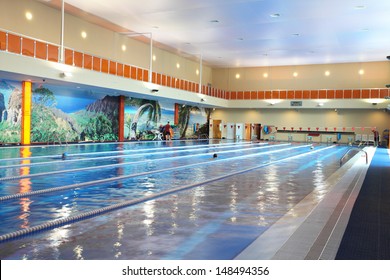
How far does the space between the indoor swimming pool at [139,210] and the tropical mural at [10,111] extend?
10.2 metres

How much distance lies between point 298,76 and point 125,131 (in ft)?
61.7

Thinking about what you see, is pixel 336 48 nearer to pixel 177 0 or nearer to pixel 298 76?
pixel 298 76

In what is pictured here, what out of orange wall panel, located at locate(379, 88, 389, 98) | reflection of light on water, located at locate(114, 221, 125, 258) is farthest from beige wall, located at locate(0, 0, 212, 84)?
reflection of light on water, located at locate(114, 221, 125, 258)

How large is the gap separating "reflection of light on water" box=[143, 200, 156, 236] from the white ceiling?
14.3 m

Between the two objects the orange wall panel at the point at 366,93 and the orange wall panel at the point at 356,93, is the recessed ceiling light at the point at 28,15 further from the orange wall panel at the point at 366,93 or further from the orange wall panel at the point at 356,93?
the orange wall panel at the point at 366,93

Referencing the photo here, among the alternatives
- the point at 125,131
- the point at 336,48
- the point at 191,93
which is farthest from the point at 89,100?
the point at 336,48

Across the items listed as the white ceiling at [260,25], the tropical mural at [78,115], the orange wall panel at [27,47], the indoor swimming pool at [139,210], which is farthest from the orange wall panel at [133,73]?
the indoor swimming pool at [139,210]

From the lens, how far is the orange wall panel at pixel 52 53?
19250mm

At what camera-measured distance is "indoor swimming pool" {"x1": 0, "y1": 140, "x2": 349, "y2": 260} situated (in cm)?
412

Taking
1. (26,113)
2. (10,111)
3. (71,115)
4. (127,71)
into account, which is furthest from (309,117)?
(10,111)

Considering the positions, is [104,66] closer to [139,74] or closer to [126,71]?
[126,71]

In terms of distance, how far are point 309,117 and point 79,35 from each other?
76.1ft

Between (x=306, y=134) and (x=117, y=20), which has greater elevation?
(x=117, y=20)

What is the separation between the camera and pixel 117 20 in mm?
22906
